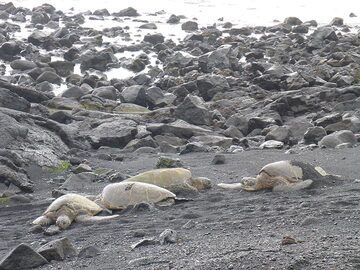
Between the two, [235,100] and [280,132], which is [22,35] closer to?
[235,100]

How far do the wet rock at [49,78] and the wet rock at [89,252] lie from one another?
41.2 feet

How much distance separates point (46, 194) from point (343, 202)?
3639 mm

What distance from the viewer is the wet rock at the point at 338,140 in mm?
9820

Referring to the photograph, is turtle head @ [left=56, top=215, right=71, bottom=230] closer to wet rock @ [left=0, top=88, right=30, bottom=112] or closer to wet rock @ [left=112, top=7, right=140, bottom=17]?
wet rock @ [left=0, top=88, right=30, bottom=112]

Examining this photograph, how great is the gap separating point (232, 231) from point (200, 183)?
1923 mm

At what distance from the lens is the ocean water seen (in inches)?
1314

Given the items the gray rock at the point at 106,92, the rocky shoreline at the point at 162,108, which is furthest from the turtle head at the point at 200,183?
the gray rock at the point at 106,92

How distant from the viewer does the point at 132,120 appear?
12680 millimetres

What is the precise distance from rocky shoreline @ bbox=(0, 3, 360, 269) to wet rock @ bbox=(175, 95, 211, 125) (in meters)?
0.02

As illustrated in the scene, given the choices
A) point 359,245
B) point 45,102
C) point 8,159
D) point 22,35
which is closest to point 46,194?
point 8,159

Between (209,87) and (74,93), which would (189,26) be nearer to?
(209,87)

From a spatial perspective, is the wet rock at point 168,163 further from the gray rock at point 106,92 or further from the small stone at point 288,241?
the gray rock at point 106,92

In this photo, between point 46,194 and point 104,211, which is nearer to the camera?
point 104,211

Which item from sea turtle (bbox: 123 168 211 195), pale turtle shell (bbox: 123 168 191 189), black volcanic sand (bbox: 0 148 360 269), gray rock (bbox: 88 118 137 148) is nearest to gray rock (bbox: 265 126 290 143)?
gray rock (bbox: 88 118 137 148)
